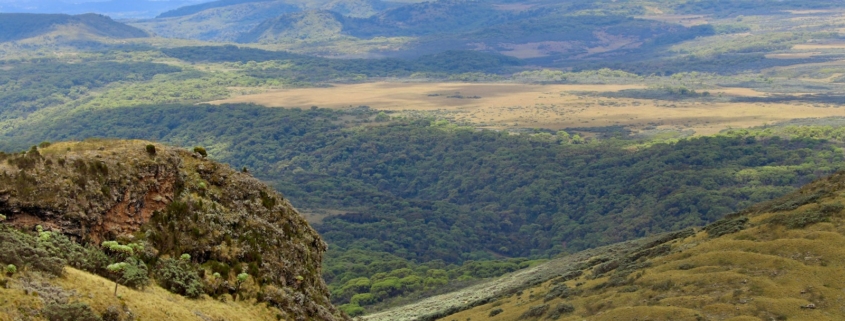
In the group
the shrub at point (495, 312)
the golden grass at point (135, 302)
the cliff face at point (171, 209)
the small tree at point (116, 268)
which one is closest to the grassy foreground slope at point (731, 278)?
the shrub at point (495, 312)

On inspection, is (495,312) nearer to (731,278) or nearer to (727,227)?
(727,227)

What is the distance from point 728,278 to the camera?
45406mm

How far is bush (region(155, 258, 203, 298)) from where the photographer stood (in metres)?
29.9

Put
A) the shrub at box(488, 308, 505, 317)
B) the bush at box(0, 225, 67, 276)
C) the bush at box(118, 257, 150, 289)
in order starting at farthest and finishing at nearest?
the shrub at box(488, 308, 505, 317) → the bush at box(118, 257, 150, 289) → the bush at box(0, 225, 67, 276)

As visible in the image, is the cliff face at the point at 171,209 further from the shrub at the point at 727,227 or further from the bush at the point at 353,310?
the bush at the point at 353,310

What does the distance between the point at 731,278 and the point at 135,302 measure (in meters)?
30.9

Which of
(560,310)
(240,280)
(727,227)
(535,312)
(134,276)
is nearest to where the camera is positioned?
(134,276)

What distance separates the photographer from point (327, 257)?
14688cm

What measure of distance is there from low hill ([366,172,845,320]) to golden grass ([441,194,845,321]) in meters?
0.05

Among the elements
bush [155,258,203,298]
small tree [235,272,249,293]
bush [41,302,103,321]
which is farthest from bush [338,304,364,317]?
bush [41,302,103,321]

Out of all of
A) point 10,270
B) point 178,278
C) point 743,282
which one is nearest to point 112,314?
point 10,270

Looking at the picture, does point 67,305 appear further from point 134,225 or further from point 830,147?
point 830,147

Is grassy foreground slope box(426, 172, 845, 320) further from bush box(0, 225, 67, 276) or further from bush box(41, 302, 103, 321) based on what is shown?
bush box(0, 225, 67, 276)

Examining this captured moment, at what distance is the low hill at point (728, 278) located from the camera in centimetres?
4125
